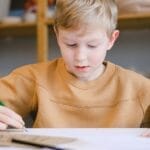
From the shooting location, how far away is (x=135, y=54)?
1.93 meters

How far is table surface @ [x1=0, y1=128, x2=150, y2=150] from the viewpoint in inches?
25.0

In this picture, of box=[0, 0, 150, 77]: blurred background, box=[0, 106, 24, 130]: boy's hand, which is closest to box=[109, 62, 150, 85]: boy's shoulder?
box=[0, 106, 24, 130]: boy's hand

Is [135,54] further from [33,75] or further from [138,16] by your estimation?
[33,75]

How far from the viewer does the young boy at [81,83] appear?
97 centimetres

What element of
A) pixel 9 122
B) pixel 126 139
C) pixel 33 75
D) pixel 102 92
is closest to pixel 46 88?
pixel 33 75

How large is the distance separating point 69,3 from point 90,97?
0.87ft

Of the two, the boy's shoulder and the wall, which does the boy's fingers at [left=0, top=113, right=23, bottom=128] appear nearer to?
the boy's shoulder

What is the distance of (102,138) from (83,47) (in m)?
0.31

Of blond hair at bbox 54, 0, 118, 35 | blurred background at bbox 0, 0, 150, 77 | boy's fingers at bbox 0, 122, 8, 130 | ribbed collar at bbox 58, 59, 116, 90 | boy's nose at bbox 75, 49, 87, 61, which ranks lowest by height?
blurred background at bbox 0, 0, 150, 77

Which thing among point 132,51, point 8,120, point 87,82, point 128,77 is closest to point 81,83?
point 87,82

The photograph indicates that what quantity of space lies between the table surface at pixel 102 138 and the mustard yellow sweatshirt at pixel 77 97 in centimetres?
25

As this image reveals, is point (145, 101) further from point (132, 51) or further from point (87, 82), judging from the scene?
point (132, 51)

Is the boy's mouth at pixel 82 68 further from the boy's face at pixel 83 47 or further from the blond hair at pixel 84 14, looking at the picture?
the blond hair at pixel 84 14

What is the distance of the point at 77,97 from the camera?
3.44 feet
